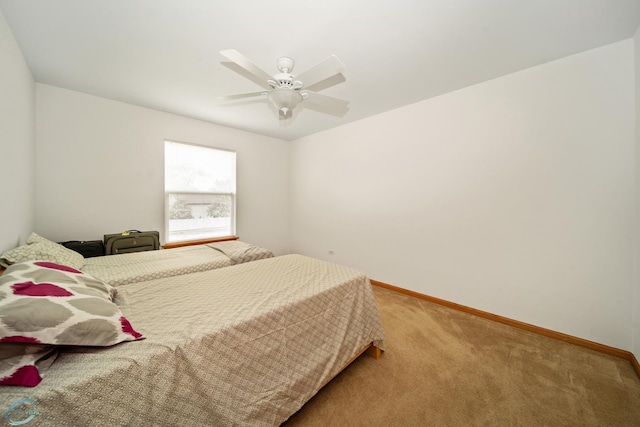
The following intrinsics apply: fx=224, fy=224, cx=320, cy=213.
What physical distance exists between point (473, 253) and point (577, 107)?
65.5 inches

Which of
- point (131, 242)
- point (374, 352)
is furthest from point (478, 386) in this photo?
point (131, 242)

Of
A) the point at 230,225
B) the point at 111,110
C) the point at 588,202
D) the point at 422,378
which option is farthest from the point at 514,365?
the point at 111,110

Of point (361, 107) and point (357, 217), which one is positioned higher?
point (361, 107)

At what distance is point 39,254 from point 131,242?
134cm

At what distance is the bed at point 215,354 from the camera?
811mm

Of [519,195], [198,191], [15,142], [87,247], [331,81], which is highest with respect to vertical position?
[331,81]

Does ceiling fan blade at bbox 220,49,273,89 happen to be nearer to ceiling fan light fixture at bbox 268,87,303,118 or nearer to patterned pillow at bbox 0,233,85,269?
ceiling fan light fixture at bbox 268,87,303,118

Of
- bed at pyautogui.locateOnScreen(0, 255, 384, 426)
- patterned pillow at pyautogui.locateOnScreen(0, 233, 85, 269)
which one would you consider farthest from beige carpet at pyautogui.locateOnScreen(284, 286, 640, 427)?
patterned pillow at pyautogui.locateOnScreen(0, 233, 85, 269)

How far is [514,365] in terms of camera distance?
1.84 m

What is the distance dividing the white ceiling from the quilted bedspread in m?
2.01

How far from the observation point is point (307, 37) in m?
1.84

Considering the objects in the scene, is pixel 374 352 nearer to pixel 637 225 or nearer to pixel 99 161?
pixel 637 225

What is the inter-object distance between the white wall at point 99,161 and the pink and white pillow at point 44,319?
2310 millimetres

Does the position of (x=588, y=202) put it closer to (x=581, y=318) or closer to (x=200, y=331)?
(x=581, y=318)
